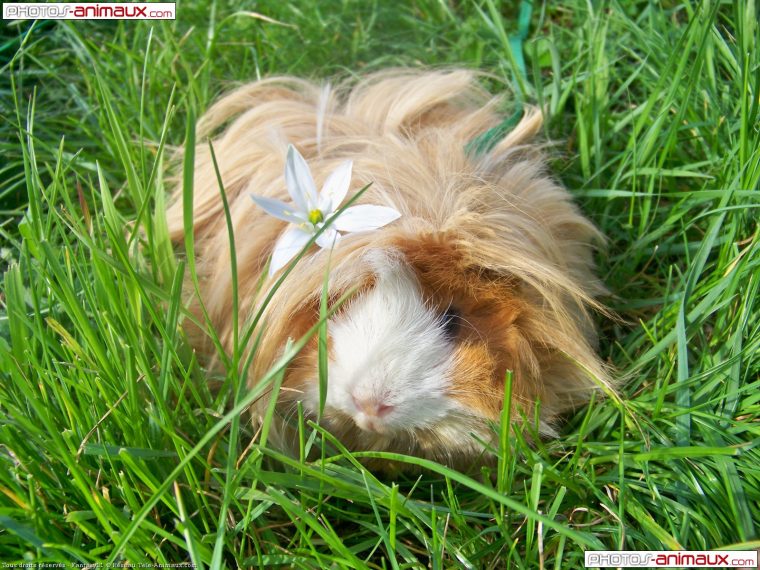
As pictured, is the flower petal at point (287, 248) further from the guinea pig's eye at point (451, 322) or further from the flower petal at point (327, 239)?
the guinea pig's eye at point (451, 322)

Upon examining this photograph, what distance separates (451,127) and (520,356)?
674 mm

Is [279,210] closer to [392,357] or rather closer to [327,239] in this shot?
[327,239]

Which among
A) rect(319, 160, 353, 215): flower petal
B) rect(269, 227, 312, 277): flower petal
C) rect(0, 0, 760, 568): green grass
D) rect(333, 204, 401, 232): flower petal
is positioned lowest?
rect(0, 0, 760, 568): green grass

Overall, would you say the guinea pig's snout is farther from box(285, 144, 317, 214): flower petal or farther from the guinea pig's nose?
box(285, 144, 317, 214): flower petal

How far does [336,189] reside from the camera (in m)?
1.50

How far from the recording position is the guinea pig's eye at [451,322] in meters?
1.53

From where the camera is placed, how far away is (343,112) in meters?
2.03

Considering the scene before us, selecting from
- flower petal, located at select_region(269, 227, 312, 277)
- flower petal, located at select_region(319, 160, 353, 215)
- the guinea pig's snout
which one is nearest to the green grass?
the guinea pig's snout

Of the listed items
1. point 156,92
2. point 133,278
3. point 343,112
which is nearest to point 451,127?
point 343,112

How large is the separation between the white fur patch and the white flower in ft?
0.29

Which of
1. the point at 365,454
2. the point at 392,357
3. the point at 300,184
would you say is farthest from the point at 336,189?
the point at 365,454

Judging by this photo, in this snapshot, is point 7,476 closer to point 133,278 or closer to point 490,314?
point 133,278

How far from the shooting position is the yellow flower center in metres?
1.46

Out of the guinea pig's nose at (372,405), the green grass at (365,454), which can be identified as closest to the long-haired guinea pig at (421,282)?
the guinea pig's nose at (372,405)
